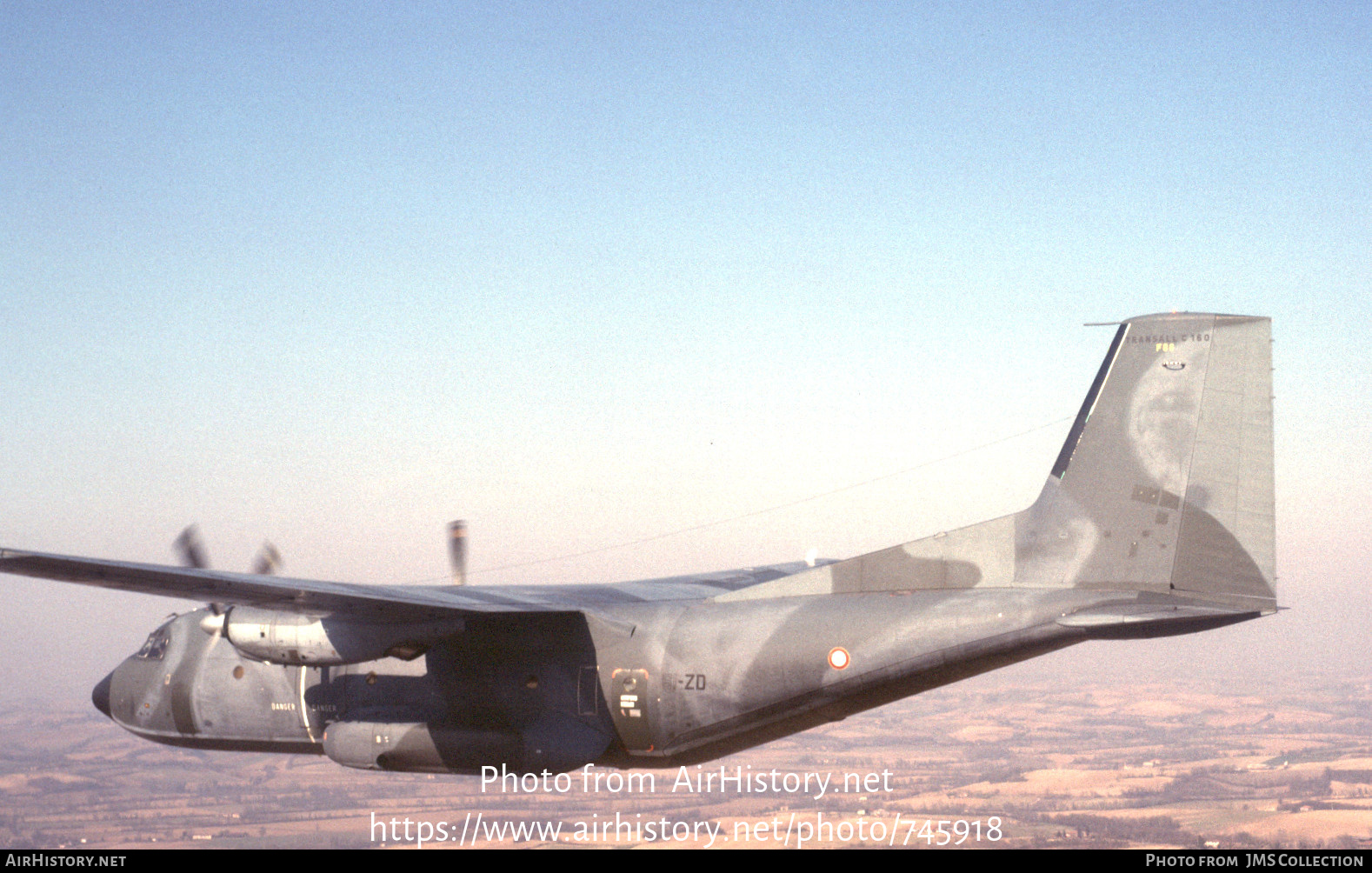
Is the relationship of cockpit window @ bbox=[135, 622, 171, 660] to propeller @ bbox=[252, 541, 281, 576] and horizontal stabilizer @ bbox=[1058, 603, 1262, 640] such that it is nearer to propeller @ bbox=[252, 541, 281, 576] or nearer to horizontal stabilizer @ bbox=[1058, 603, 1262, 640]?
propeller @ bbox=[252, 541, 281, 576]

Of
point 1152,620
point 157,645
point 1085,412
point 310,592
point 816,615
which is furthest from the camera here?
point 157,645

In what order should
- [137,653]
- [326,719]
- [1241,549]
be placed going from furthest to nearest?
[137,653] → [326,719] → [1241,549]

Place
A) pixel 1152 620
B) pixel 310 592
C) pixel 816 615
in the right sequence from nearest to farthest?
1. pixel 1152 620
2. pixel 310 592
3. pixel 816 615

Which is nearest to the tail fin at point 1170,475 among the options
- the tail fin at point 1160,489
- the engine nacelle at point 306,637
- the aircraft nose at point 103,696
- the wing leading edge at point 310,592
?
the tail fin at point 1160,489

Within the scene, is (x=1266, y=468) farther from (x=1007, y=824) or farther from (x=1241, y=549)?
(x=1007, y=824)

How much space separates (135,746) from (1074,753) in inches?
2228

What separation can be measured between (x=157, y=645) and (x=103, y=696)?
5.42 ft

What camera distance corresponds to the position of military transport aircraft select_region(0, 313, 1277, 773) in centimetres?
1317

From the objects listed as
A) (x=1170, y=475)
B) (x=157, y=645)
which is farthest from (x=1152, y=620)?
(x=157, y=645)

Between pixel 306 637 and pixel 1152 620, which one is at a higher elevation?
pixel 1152 620

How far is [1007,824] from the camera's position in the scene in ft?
128

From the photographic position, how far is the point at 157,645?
19297 mm

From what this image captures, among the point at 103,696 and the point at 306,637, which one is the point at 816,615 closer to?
the point at 306,637
